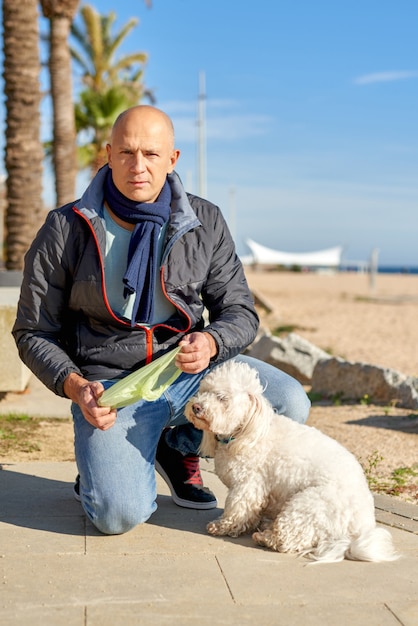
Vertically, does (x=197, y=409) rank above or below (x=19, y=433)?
above

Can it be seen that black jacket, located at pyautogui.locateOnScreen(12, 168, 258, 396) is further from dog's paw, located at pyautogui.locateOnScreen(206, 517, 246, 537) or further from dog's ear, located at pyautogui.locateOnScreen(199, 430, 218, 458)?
dog's paw, located at pyautogui.locateOnScreen(206, 517, 246, 537)

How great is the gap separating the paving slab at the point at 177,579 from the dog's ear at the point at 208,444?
1.23ft

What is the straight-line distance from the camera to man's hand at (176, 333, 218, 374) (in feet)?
12.9

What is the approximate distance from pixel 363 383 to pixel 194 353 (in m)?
5.13

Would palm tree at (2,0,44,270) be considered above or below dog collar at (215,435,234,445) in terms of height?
above

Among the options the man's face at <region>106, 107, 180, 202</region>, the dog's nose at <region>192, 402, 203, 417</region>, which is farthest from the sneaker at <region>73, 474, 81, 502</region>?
the man's face at <region>106, 107, 180, 202</region>

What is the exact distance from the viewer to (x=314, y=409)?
324 inches

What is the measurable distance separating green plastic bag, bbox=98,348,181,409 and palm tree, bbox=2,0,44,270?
313 inches

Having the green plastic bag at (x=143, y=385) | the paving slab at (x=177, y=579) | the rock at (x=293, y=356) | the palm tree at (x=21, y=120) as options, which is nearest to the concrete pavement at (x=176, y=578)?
the paving slab at (x=177, y=579)

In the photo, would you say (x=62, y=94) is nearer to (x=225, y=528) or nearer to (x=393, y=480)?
(x=393, y=480)

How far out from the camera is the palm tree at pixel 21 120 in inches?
452

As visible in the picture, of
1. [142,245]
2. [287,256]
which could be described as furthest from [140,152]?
[287,256]

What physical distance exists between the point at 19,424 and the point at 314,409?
2942 mm

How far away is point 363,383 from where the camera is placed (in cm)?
876
